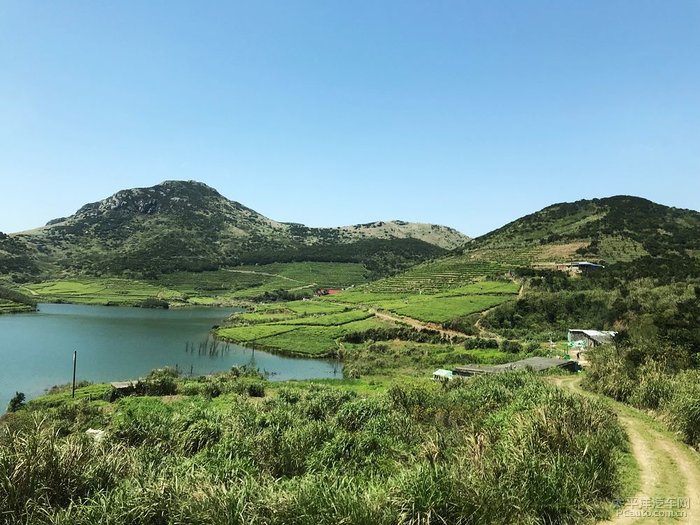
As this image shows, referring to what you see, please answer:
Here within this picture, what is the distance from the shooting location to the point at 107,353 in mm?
69312

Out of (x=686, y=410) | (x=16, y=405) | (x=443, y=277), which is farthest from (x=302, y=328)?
(x=686, y=410)

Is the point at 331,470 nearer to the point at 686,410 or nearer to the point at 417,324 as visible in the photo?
the point at 686,410

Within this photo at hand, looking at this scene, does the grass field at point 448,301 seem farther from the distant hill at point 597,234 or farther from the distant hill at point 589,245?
the distant hill at point 597,234

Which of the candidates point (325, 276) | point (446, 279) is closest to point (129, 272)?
point (325, 276)

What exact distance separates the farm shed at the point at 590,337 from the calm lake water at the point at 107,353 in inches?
1299

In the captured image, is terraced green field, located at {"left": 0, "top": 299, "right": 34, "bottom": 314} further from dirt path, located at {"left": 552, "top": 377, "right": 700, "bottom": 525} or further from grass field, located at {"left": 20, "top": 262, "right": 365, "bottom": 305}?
dirt path, located at {"left": 552, "top": 377, "right": 700, "bottom": 525}

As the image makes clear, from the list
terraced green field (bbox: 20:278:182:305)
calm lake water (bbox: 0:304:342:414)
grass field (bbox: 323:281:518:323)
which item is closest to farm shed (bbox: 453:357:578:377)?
calm lake water (bbox: 0:304:342:414)

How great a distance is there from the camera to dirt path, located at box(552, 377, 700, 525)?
12.1 metres

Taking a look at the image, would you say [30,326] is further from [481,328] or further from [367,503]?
[367,503]

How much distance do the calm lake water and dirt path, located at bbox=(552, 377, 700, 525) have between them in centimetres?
4121

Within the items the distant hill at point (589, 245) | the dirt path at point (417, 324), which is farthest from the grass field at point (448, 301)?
the distant hill at point (589, 245)

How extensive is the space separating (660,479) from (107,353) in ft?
240

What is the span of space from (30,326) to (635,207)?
165m

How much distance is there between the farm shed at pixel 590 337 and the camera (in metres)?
56.2
